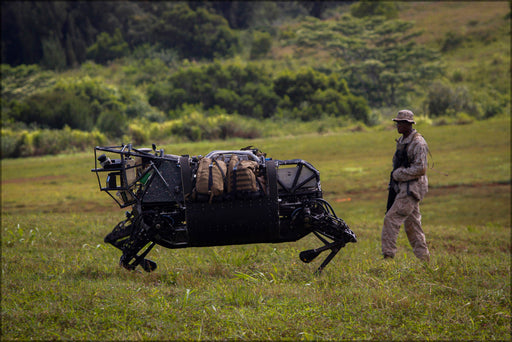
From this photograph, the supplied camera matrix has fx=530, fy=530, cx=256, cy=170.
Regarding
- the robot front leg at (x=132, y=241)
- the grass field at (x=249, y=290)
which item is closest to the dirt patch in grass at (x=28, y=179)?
the grass field at (x=249, y=290)

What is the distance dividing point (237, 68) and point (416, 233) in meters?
51.6

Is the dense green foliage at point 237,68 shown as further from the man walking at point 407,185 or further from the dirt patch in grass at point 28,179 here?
the man walking at point 407,185

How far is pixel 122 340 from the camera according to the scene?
5723 millimetres

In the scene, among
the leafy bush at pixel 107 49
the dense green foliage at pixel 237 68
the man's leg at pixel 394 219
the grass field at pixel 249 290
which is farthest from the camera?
the leafy bush at pixel 107 49

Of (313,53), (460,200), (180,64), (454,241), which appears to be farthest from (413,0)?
(454,241)

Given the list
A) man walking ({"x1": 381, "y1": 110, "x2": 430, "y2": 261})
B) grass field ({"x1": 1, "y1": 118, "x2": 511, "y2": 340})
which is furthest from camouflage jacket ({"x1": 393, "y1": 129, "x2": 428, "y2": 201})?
grass field ({"x1": 1, "y1": 118, "x2": 511, "y2": 340})

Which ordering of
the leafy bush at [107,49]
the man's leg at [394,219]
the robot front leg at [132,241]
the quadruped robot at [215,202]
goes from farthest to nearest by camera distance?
1. the leafy bush at [107,49]
2. the man's leg at [394,219]
3. the robot front leg at [132,241]
4. the quadruped robot at [215,202]

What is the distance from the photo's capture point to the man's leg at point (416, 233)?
27.5 ft

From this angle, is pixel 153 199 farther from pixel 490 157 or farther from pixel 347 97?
pixel 347 97

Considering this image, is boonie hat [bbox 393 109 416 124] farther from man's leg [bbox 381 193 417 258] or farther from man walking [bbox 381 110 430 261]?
man's leg [bbox 381 193 417 258]

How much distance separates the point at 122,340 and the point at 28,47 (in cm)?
8066

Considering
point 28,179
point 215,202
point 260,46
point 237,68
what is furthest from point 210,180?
point 260,46

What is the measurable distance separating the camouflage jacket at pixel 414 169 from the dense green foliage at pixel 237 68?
91.5 ft

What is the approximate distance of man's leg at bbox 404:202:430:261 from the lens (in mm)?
8367
